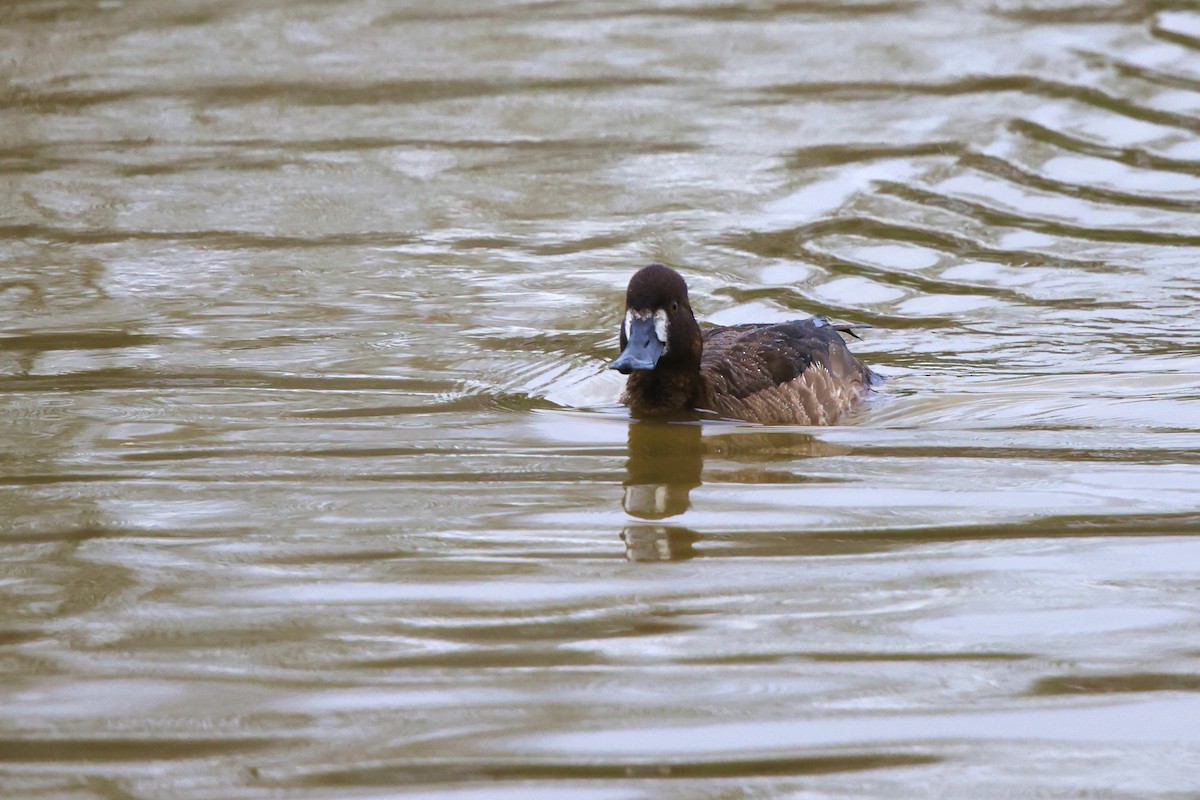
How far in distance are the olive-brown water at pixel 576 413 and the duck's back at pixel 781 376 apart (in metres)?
0.19

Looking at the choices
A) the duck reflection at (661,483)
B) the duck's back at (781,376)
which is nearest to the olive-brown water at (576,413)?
the duck reflection at (661,483)

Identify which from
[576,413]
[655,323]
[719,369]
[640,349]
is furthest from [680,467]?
[719,369]

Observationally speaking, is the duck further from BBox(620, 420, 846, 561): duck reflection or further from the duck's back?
BBox(620, 420, 846, 561): duck reflection

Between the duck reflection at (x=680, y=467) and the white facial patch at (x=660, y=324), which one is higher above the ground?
the white facial patch at (x=660, y=324)

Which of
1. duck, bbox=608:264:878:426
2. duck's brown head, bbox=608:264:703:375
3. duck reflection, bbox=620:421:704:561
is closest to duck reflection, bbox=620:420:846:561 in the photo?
duck reflection, bbox=620:421:704:561

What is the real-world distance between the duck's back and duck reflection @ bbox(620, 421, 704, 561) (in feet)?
0.91

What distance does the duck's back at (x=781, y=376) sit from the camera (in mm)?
7910

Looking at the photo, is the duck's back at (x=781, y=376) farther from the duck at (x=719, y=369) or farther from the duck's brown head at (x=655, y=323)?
the duck's brown head at (x=655, y=323)

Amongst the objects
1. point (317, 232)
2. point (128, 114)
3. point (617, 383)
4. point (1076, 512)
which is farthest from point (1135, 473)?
point (128, 114)

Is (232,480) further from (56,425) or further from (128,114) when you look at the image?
(128,114)

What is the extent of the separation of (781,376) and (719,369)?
1.00ft

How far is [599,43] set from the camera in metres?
15.5

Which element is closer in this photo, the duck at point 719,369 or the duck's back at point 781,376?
the duck at point 719,369

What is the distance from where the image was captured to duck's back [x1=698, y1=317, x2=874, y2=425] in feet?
26.0
